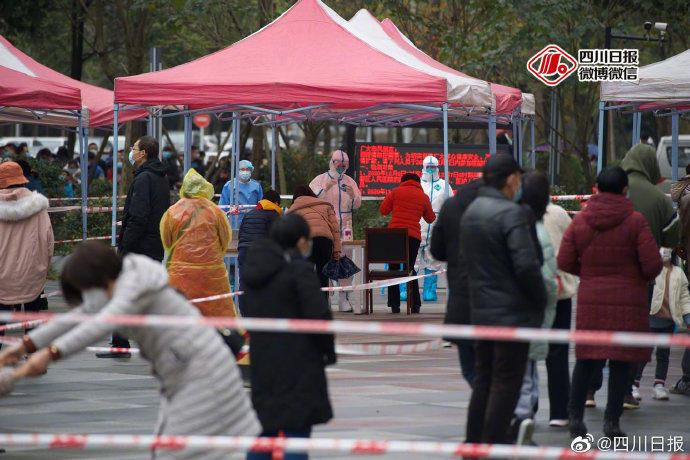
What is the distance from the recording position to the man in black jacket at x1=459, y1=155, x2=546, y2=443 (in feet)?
20.8

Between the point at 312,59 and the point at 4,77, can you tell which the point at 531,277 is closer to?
the point at 312,59

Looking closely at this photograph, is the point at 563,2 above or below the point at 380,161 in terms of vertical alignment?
above

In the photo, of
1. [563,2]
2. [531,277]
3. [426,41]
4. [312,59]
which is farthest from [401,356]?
[426,41]

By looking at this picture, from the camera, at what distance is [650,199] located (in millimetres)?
8805

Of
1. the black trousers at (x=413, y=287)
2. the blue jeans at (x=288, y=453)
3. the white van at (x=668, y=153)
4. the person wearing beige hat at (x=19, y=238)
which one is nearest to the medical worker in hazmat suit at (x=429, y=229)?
the black trousers at (x=413, y=287)

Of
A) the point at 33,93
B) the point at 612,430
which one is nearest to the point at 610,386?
the point at 612,430

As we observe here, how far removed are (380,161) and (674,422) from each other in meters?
13.0

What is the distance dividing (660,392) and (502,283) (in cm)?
355

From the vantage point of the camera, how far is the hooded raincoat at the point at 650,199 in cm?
880

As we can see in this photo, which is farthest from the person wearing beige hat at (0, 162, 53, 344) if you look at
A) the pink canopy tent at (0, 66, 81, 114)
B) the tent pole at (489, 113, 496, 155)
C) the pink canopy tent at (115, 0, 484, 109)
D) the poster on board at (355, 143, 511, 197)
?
the poster on board at (355, 143, 511, 197)

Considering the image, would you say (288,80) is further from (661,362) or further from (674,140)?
(674,140)

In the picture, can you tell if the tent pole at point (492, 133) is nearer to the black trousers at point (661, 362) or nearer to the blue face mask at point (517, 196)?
the black trousers at point (661, 362)

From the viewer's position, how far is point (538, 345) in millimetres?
7059

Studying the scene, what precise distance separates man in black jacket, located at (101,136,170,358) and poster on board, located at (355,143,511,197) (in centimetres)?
983
